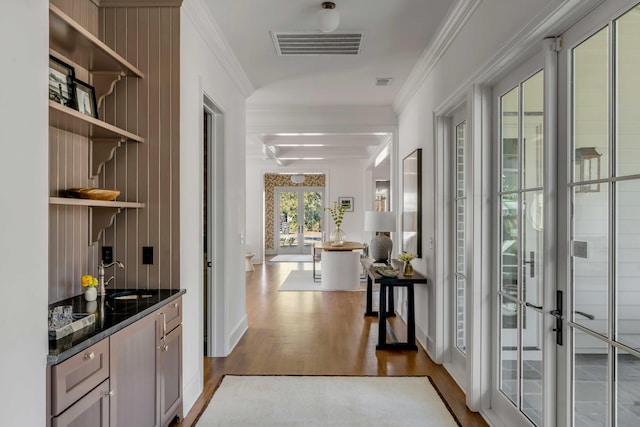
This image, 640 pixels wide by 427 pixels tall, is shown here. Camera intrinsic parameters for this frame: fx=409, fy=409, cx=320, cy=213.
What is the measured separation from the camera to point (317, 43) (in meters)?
3.54

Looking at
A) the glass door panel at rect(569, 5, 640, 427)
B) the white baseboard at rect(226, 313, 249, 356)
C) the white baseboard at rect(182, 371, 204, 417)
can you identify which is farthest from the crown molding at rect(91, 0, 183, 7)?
the white baseboard at rect(226, 313, 249, 356)

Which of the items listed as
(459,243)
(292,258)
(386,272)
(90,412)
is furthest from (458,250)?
(292,258)

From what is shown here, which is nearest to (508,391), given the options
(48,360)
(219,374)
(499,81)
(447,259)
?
(447,259)

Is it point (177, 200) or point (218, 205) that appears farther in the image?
point (218, 205)

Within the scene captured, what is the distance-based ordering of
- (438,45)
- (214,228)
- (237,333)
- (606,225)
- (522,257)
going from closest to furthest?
(606,225)
(522,257)
(438,45)
(214,228)
(237,333)

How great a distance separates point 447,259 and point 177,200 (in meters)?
2.35

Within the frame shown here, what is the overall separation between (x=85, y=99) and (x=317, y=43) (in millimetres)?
1969

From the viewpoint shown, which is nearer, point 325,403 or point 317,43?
point 325,403

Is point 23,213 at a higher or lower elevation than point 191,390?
higher

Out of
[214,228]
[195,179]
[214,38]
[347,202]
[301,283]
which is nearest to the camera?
[195,179]

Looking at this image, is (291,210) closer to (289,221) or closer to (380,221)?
(289,221)

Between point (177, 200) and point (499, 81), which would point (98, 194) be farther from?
point (499, 81)

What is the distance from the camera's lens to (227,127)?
397 centimetres

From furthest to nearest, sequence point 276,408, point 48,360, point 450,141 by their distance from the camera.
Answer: point 450,141
point 276,408
point 48,360
